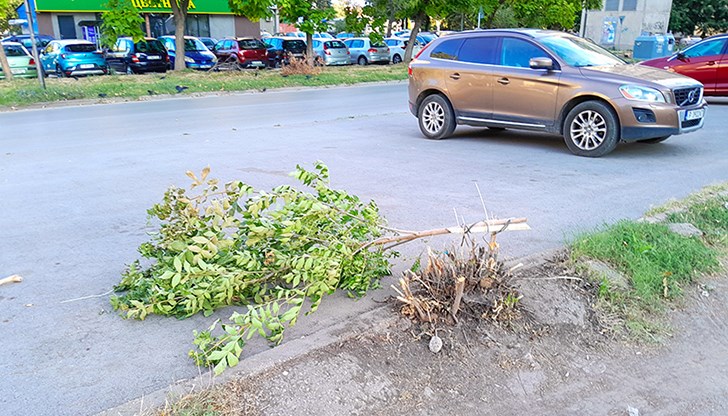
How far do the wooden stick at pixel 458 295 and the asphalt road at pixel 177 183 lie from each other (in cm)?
60

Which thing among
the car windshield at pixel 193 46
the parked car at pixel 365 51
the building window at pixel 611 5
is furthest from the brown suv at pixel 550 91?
the building window at pixel 611 5

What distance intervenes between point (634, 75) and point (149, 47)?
75.8 feet

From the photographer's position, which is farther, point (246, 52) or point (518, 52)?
point (246, 52)

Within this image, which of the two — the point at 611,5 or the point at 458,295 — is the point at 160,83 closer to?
the point at 458,295

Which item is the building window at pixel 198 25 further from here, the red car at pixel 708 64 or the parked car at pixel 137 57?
the red car at pixel 708 64

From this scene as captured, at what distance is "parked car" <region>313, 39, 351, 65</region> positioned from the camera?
1359 inches

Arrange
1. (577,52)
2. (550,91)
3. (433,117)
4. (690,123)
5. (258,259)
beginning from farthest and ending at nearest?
1. (433,117)
2. (577,52)
3. (550,91)
4. (690,123)
5. (258,259)

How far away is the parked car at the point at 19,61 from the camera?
79.7 feet

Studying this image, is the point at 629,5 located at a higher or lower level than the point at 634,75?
higher

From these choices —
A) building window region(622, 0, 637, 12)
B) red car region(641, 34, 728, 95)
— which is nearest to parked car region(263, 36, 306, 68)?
red car region(641, 34, 728, 95)

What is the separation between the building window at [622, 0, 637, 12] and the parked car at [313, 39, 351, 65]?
2650 cm

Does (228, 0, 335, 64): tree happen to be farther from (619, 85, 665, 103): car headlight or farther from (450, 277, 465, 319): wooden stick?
(450, 277, 465, 319): wooden stick

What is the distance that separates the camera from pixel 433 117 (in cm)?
1089

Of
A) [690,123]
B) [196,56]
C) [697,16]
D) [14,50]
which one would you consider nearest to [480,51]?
[690,123]
